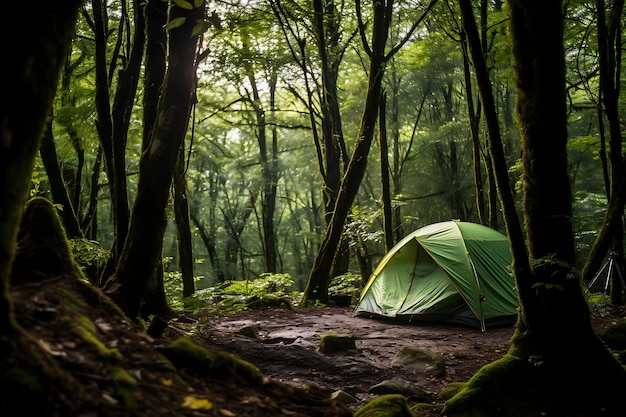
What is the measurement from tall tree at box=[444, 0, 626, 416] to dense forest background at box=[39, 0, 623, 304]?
0.54m

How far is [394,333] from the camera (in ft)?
27.0

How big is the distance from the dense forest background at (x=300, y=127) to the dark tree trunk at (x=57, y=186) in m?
0.03

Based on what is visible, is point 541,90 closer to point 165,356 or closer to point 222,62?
point 165,356

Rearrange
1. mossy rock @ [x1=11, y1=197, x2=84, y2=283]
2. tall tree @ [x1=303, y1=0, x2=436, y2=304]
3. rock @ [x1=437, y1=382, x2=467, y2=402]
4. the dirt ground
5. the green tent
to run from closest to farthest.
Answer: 1. mossy rock @ [x1=11, y1=197, x2=84, y2=283]
2. rock @ [x1=437, y1=382, x2=467, y2=402]
3. the dirt ground
4. the green tent
5. tall tree @ [x1=303, y1=0, x2=436, y2=304]

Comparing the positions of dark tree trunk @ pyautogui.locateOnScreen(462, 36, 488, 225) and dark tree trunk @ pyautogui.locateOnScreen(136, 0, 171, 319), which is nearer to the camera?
dark tree trunk @ pyautogui.locateOnScreen(136, 0, 171, 319)

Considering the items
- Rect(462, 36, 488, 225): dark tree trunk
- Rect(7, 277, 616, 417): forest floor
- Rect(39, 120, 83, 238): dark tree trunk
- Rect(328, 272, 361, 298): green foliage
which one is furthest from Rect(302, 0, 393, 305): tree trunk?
Rect(7, 277, 616, 417): forest floor

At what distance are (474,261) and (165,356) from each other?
7654 mm

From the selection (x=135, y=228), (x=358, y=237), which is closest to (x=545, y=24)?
(x=135, y=228)

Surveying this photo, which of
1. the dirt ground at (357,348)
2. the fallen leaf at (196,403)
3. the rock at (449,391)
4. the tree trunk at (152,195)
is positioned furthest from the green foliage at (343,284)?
the fallen leaf at (196,403)

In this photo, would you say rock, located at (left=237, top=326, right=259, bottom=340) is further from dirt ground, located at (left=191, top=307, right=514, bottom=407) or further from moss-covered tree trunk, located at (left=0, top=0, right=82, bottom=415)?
moss-covered tree trunk, located at (left=0, top=0, right=82, bottom=415)

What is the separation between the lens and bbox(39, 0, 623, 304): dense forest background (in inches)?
370

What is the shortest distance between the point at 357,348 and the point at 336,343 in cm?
41

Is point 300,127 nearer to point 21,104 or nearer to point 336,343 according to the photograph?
point 336,343

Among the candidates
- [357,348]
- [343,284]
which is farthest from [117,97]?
[343,284]
